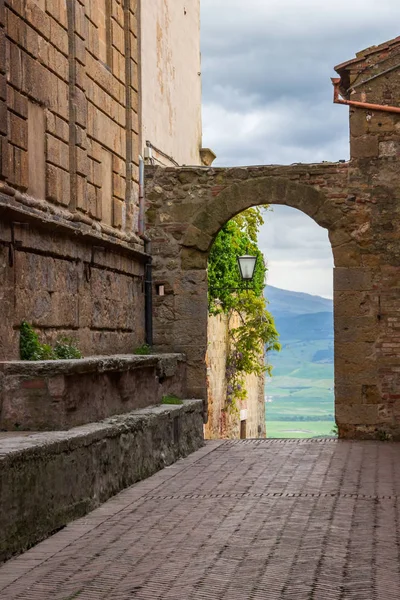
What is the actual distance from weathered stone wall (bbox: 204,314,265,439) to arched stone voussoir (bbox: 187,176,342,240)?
2.71 metres

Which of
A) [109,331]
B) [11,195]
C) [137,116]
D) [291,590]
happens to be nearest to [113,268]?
[109,331]

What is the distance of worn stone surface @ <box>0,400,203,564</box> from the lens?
6.30 metres

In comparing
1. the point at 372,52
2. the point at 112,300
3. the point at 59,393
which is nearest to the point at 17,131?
the point at 59,393

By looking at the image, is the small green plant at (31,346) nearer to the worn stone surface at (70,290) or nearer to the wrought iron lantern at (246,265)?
the worn stone surface at (70,290)

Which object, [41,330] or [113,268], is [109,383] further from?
[113,268]

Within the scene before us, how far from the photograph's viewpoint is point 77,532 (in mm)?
7059

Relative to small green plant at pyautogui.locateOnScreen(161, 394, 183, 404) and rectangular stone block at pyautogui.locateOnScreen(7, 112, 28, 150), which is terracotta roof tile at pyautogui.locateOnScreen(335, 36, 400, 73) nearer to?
small green plant at pyautogui.locateOnScreen(161, 394, 183, 404)

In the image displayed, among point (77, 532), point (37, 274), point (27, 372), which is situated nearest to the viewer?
point (77, 532)

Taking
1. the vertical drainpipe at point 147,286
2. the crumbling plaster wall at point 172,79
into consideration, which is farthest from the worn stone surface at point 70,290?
the crumbling plaster wall at point 172,79

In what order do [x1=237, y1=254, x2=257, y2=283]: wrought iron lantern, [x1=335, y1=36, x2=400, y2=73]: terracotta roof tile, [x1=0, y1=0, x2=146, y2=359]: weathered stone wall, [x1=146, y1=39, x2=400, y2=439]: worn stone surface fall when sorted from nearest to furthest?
[x1=0, y1=0, x2=146, y2=359]: weathered stone wall → [x1=146, y1=39, x2=400, y2=439]: worn stone surface → [x1=335, y1=36, x2=400, y2=73]: terracotta roof tile → [x1=237, y1=254, x2=257, y2=283]: wrought iron lantern

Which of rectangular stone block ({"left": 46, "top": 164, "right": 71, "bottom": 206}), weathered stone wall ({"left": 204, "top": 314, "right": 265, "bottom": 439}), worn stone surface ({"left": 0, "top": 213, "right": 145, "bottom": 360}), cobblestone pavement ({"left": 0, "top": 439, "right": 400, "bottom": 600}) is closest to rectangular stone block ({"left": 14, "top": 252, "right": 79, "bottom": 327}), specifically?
worn stone surface ({"left": 0, "top": 213, "right": 145, "bottom": 360})

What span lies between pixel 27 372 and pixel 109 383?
170 cm

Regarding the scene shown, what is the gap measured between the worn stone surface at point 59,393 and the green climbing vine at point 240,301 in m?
6.19

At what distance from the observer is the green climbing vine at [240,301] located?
52.5 feet
